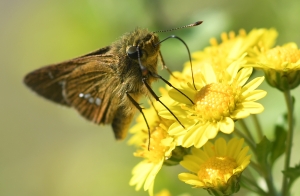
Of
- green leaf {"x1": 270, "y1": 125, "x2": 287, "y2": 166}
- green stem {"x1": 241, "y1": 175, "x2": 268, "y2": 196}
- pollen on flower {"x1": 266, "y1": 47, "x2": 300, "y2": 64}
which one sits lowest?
green stem {"x1": 241, "y1": 175, "x2": 268, "y2": 196}

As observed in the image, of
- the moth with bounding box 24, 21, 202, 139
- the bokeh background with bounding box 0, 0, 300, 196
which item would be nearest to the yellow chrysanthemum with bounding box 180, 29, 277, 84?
the moth with bounding box 24, 21, 202, 139

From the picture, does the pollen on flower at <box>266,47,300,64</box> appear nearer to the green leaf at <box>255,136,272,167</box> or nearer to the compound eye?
the green leaf at <box>255,136,272,167</box>

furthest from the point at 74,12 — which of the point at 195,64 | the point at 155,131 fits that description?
the point at 155,131

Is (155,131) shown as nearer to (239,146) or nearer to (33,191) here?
(239,146)

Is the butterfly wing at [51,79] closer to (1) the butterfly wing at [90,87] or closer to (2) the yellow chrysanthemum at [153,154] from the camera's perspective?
(1) the butterfly wing at [90,87]

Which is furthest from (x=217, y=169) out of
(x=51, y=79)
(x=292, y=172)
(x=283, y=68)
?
(x=51, y=79)

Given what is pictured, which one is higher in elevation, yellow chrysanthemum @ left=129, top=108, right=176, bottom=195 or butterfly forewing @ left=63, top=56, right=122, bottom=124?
butterfly forewing @ left=63, top=56, right=122, bottom=124
